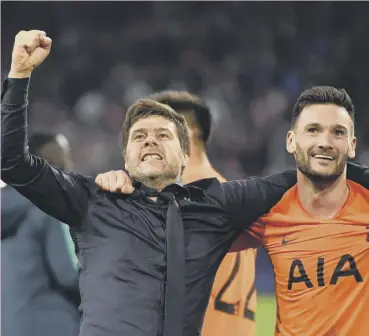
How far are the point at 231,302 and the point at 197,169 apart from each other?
63 cm

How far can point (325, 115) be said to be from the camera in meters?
2.74

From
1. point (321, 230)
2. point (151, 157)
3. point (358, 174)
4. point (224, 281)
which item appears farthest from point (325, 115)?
point (224, 281)

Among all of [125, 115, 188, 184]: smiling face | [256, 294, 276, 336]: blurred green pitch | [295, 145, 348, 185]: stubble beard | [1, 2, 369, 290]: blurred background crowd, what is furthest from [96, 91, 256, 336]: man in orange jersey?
[1, 2, 369, 290]: blurred background crowd

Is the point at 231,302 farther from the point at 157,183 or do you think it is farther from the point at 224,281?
the point at 157,183

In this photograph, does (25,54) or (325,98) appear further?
(325,98)

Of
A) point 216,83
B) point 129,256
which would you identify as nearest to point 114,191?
point 129,256

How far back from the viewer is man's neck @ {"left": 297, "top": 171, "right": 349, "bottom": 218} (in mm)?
2768

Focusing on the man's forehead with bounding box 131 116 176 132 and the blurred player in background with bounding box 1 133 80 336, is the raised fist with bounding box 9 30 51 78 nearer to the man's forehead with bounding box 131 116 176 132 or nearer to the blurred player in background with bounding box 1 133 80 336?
the man's forehead with bounding box 131 116 176 132

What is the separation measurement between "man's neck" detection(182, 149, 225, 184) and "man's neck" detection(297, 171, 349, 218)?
2.02 feet

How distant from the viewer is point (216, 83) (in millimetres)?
9320

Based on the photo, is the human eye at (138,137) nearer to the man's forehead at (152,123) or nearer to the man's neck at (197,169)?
the man's forehead at (152,123)

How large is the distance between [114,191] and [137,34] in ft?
23.2

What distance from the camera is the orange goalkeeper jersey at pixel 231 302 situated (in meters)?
3.13

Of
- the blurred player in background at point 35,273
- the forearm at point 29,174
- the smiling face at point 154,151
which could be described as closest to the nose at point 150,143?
the smiling face at point 154,151
